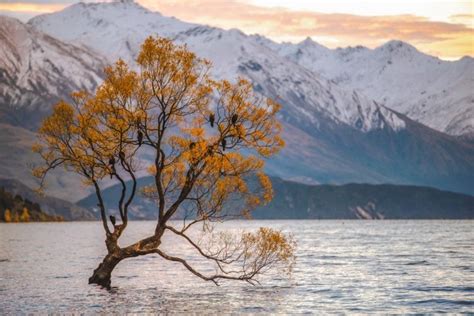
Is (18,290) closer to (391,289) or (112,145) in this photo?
(112,145)

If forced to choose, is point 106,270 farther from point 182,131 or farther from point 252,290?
point 182,131

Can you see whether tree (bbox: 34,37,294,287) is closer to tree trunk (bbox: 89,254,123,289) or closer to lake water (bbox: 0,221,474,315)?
tree trunk (bbox: 89,254,123,289)

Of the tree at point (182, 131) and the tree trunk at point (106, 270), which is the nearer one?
the tree at point (182, 131)

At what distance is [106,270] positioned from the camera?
72.8 meters

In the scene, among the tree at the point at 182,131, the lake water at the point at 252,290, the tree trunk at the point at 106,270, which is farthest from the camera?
the tree trunk at the point at 106,270

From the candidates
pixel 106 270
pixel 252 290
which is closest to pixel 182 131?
pixel 106 270

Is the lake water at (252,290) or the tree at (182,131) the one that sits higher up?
the tree at (182,131)

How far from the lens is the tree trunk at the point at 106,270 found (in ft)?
233

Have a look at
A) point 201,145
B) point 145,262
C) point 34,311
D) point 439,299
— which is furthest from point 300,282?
point 145,262

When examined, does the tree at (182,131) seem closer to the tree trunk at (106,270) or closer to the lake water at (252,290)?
the tree trunk at (106,270)

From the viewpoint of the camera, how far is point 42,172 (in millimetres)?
70938

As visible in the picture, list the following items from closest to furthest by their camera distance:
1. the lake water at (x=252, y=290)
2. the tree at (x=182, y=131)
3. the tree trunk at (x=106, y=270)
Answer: the lake water at (x=252, y=290)
the tree at (x=182, y=131)
the tree trunk at (x=106, y=270)

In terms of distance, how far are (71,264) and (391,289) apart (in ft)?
178

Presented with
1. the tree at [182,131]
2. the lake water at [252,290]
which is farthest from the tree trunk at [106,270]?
the lake water at [252,290]
